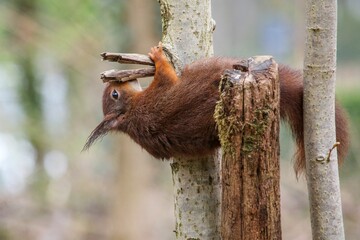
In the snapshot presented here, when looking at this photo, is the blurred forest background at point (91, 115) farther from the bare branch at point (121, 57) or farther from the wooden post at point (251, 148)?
the wooden post at point (251, 148)

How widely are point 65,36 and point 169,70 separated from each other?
5.74 m

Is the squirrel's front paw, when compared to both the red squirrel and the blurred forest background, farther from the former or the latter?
the blurred forest background

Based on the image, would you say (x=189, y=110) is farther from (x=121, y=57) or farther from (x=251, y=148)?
(x=251, y=148)

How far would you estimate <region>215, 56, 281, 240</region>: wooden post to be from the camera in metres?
2.20

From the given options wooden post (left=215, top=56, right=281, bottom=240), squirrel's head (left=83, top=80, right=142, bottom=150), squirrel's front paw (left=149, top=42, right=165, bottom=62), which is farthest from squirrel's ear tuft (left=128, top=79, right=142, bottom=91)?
wooden post (left=215, top=56, right=281, bottom=240)

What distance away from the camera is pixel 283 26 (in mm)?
9836

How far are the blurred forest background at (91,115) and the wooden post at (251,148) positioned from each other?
414cm

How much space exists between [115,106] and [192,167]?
560 mm

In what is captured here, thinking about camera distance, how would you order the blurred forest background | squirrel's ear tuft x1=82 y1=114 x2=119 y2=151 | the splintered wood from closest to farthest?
the splintered wood → squirrel's ear tuft x1=82 y1=114 x2=119 y2=151 → the blurred forest background

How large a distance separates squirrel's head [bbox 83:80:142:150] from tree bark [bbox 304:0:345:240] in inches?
37.2

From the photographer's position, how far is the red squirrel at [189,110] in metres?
2.67

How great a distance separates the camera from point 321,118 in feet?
8.20

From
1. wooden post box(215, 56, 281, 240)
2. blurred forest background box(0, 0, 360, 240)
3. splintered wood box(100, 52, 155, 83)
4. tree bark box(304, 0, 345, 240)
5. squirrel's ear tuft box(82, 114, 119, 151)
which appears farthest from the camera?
blurred forest background box(0, 0, 360, 240)

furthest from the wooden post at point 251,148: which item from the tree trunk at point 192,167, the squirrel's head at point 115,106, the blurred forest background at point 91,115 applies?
the blurred forest background at point 91,115
